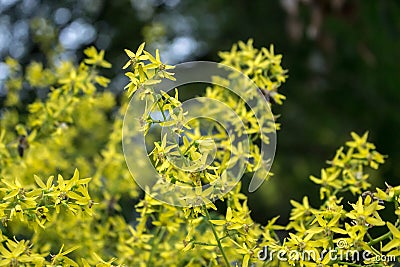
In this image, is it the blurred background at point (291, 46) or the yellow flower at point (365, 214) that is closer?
the yellow flower at point (365, 214)

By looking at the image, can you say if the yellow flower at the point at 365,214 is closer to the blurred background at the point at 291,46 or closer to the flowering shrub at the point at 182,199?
the flowering shrub at the point at 182,199

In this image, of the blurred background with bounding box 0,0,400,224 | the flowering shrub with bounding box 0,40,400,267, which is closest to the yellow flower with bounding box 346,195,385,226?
the flowering shrub with bounding box 0,40,400,267

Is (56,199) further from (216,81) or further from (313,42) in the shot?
(313,42)

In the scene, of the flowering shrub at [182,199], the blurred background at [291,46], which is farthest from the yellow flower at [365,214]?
the blurred background at [291,46]

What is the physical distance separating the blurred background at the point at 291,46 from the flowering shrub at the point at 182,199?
26.5 inches

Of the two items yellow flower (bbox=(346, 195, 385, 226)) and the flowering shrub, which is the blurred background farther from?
yellow flower (bbox=(346, 195, 385, 226))

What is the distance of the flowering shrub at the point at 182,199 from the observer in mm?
879

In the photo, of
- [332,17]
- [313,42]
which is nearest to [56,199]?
[332,17]

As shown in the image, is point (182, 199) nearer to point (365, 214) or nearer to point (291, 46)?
point (365, 214)

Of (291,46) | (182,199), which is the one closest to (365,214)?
(182,199)

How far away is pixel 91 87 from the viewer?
53.7 inches

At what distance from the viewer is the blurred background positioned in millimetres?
2350

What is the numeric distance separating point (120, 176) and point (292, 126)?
68.4 inches

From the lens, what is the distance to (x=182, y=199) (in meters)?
0.92
